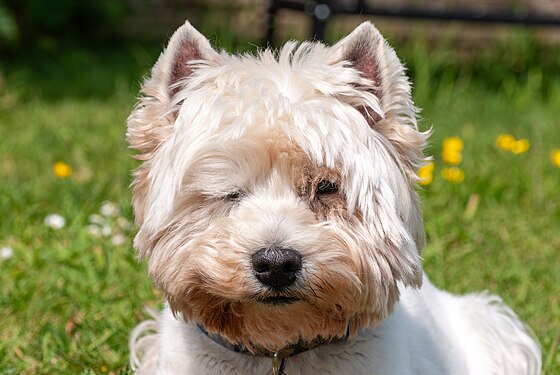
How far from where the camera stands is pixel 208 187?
267 centimetres

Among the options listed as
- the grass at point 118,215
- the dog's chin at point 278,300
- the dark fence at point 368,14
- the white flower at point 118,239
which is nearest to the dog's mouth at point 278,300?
the dog's chin at point 278,300

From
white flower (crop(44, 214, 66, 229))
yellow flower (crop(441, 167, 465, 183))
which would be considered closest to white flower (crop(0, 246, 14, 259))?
white flower (crop(44, 214, 66, 229))

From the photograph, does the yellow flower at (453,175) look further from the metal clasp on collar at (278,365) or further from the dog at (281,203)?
the metal clasp on collar at (278,365)

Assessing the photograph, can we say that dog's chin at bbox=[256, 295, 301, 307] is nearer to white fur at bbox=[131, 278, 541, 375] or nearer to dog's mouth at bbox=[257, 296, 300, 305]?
dog's mouth at bbox=[257, 296, 300, 305]

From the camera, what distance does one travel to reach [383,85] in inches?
109

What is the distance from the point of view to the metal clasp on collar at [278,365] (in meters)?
2.76

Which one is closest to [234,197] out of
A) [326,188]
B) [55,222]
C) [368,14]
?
[326,188]

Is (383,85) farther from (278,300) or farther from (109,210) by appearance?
(109,210)

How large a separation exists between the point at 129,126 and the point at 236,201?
0.45 m

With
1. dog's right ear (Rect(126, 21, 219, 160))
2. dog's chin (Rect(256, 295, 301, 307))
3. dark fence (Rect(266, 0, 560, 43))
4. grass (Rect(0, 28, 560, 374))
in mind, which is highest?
dog's right ear (Rect(126, 21, 219, 160))

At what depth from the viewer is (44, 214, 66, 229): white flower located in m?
4.67

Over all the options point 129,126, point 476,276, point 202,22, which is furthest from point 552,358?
point 202,22

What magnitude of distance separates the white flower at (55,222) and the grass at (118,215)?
0.03 metres

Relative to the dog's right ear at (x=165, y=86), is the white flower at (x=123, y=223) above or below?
below
